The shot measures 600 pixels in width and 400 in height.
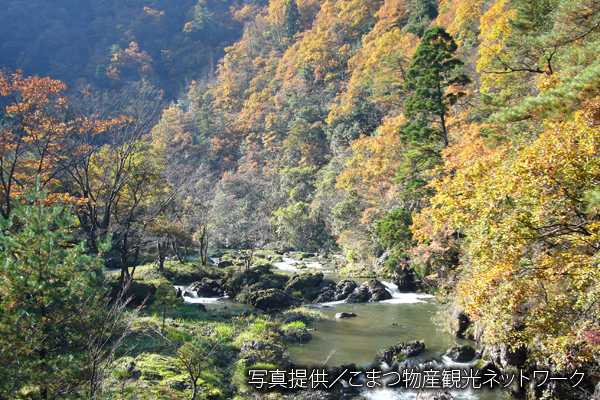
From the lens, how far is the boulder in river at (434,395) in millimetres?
7891

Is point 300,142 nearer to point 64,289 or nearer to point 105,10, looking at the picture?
point 64,289

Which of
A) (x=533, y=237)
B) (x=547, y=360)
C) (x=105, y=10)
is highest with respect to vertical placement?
(x=105, y=10)

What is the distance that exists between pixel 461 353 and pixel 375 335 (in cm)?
321

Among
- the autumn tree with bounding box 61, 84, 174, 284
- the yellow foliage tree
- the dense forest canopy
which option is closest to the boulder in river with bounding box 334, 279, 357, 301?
the dense forest canopy

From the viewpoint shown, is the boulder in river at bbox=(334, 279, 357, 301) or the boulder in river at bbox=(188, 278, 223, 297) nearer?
the boulder in river at bbox=(334, 279, 357, 301)

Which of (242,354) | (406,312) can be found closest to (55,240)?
(242,354)

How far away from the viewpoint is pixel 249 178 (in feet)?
160

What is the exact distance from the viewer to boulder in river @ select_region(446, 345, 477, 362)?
10.4 metres

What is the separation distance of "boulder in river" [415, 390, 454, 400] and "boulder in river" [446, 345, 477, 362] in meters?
2.40

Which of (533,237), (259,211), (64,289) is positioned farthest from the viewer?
(259,211)

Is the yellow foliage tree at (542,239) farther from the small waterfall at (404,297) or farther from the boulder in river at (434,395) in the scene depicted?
the small waterfall at (404,297)

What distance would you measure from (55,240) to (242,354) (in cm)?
643

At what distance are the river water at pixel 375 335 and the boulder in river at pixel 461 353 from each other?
276 millimetres

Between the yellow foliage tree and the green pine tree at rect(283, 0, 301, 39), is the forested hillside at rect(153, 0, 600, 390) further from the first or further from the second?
the green pine tree at rect(283, 0, 301, 39)
